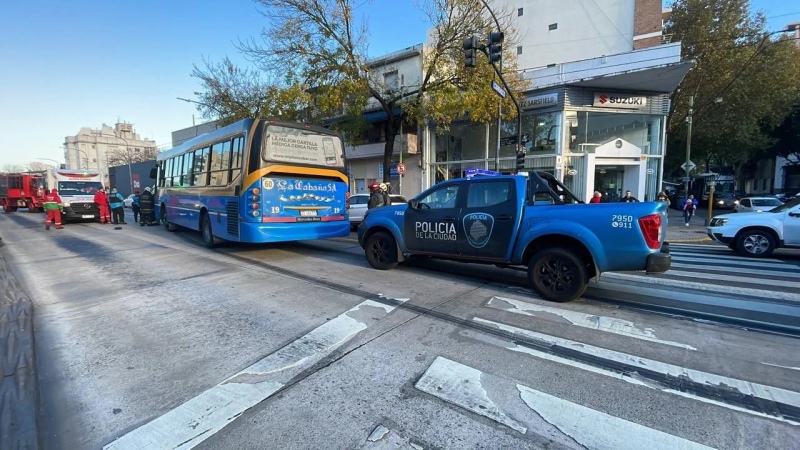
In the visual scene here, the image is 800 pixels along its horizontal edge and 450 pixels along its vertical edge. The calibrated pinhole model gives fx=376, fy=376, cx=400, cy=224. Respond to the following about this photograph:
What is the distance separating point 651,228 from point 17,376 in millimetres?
6944

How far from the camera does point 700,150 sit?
30.7m

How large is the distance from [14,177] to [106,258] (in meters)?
26.3

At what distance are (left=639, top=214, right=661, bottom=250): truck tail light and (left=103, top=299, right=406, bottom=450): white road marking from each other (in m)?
3.74

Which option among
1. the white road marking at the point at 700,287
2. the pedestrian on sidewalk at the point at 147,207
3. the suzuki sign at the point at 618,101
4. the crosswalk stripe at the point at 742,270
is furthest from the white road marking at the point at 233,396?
the suzuki sign at the point at 618,101

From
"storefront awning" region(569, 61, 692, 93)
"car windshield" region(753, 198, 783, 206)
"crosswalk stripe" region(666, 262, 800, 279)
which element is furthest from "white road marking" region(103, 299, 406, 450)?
"car windshield" region(753, 198, 783, 206)

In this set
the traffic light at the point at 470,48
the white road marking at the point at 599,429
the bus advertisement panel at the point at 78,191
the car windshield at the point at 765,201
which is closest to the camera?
the white road marking at the point at 599,429

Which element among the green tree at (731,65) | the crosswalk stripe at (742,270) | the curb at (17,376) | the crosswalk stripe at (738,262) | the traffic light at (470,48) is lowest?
the curb at (17,376)

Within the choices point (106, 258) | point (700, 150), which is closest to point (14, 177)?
point (106, 258)

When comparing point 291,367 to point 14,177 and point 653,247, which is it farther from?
point 14,177

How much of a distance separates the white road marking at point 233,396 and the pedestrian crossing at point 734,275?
5.74 meters

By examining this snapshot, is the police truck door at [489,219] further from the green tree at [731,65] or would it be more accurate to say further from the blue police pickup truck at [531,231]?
the green tree at [731,65]

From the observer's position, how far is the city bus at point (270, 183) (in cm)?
822

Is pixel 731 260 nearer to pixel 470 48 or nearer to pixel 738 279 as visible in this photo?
pixel 738 279

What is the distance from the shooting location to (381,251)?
7.54 meters
